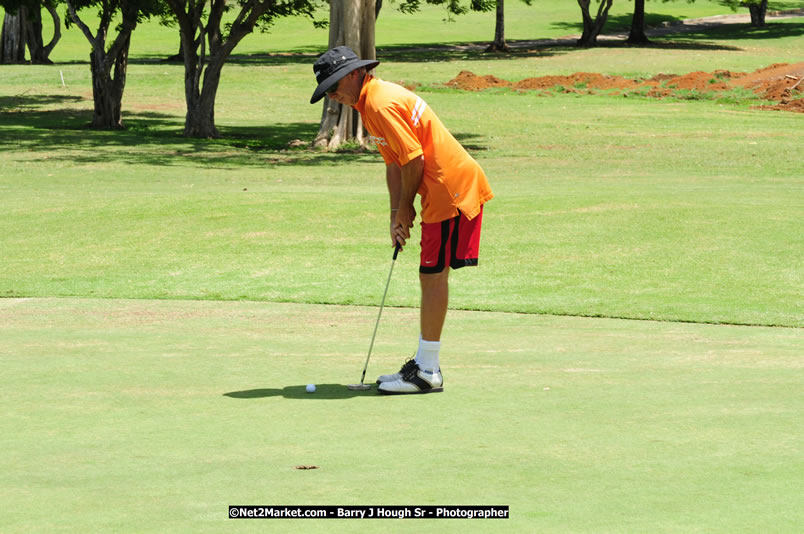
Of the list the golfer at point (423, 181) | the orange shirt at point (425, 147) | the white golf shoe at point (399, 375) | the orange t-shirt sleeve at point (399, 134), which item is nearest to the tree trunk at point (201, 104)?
the golfer at point (423, 181)

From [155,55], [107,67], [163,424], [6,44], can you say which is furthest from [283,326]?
[155,55]

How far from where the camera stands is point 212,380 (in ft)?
22.4

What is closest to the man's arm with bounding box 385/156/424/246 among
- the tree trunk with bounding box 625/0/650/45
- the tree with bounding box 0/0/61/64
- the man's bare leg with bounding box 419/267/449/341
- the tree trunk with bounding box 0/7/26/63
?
the man's bare leg with bounding box 419/267/449/341

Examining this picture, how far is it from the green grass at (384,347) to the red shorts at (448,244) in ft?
2.43

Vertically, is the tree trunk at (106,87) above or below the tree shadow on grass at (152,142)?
above

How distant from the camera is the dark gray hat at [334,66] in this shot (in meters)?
6.47

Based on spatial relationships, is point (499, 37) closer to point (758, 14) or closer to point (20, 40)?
point (20, 40)

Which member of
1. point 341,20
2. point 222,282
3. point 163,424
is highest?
point 341,20

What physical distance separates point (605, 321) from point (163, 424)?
5.45 m

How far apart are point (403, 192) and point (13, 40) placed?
Result: 62.8 m

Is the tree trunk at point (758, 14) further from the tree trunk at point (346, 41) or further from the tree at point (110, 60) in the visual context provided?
the tree trunk at point (346, 41)

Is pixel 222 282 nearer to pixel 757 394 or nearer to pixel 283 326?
pixel 283 326

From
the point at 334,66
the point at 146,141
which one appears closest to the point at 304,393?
the point at 334,66

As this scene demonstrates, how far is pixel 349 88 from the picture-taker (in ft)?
21.5
